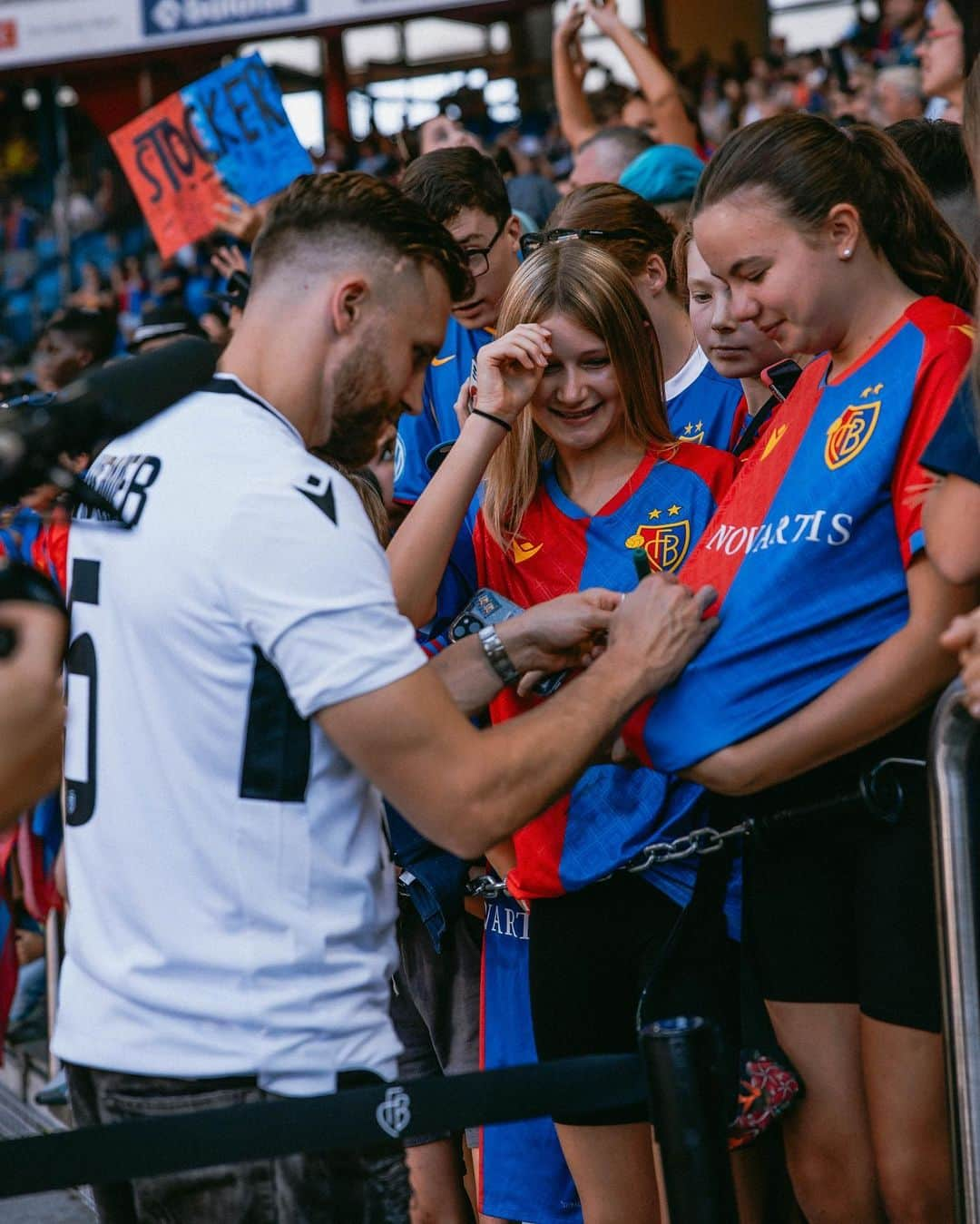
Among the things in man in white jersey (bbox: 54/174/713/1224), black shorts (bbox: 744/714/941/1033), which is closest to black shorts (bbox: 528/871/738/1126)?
black shorts (bbox: 744/714/941/1033)

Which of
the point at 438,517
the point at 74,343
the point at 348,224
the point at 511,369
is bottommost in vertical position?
the point at 74,343

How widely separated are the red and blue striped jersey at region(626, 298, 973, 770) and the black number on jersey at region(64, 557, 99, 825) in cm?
83

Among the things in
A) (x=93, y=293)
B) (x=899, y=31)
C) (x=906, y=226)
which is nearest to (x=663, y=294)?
(x=906, y=226)

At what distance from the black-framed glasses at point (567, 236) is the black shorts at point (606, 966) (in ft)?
4.19

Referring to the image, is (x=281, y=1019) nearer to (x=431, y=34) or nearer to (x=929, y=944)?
(x=929, y=944)

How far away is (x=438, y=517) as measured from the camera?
9.05 ft

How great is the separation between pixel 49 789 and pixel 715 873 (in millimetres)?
1268

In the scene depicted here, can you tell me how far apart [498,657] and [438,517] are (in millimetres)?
313

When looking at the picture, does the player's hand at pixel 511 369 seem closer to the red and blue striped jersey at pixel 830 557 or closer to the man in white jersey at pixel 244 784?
the red and blue striped jersey at pixel 830 557

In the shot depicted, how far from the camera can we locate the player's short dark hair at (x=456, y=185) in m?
3.79

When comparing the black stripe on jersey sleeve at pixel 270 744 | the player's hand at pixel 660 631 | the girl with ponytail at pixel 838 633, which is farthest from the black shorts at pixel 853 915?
the black stripe on jersey sleeve at pixel 270 744

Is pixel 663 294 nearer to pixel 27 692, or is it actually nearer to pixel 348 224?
pixel 348 224

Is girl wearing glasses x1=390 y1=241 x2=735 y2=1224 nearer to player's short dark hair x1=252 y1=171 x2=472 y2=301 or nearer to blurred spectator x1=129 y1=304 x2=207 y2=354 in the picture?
player's short dark hair x1=252 y1=171 x2=472 y2=301

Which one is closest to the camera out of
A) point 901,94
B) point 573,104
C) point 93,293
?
point 573,104
